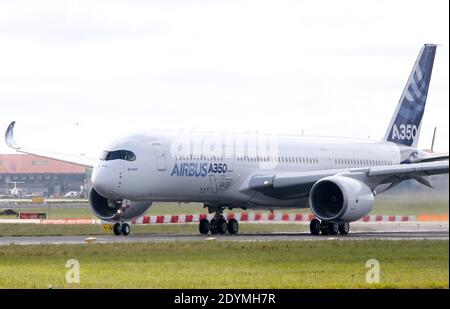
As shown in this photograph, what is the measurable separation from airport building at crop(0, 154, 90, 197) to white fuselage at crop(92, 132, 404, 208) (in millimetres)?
1835

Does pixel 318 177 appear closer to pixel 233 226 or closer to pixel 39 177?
pixel 233 226

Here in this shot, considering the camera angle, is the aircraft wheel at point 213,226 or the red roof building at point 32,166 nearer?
the red roof building at point 32,166

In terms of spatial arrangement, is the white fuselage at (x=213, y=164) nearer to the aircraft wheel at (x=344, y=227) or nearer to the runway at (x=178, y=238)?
the runway at (x=178, y=238)

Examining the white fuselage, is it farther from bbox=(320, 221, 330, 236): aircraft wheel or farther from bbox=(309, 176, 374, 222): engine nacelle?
bbox=(320, 221, 330, 236): aircraft wheel

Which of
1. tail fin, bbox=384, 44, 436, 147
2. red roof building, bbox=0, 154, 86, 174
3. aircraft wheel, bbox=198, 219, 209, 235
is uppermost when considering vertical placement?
tail fin, bbox=384, 44, 436, 147

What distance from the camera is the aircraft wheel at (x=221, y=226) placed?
52.5 m

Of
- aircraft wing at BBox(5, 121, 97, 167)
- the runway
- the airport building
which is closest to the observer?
the airport building

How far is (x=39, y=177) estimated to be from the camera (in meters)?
46.8

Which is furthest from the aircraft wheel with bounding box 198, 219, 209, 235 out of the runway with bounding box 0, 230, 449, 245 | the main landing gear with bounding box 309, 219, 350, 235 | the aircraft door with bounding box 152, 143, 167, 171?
the main landing gear with bounding box 309, 219, 350, 235

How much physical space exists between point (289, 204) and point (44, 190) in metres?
12.9

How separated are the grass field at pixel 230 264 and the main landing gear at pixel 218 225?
10698mm

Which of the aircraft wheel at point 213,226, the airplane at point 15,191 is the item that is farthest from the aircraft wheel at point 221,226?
the airplane at point 15,191

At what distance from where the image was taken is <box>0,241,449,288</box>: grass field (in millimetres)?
27422

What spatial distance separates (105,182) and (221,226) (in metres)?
6.08
